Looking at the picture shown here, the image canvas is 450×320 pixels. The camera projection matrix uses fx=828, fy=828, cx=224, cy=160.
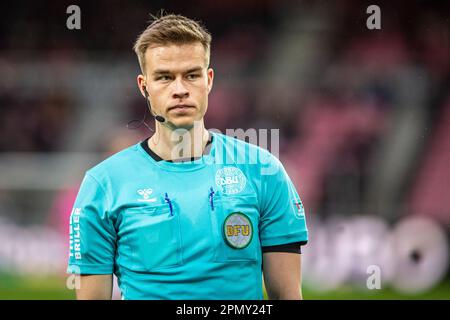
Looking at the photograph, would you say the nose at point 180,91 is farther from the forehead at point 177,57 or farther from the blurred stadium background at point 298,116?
the blurred stadium background at point 298,116

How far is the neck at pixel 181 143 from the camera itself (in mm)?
2980

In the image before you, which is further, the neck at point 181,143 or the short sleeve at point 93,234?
the neck at point 181,143

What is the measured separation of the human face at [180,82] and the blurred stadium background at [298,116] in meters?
4.85

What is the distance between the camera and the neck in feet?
9.78

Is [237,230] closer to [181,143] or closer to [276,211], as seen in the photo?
[276,211]

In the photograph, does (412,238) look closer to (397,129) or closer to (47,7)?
(397,129)

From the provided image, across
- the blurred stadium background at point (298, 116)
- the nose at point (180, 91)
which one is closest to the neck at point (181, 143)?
the nose at point (180, 91)

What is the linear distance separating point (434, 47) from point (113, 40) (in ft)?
13.4

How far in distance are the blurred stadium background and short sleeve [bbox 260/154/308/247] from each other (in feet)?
16.2

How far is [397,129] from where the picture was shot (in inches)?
387

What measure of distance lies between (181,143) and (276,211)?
0.42 m

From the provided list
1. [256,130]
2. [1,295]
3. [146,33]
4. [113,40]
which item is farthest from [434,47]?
[146,33]

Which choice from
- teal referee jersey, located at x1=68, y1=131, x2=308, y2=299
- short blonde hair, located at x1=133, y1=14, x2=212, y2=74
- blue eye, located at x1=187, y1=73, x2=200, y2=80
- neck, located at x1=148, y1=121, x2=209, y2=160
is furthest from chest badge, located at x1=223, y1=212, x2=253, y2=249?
short blonde hair, located at x1=133, y1=14, x2=212, y2=74

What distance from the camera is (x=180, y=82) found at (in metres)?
2.91
